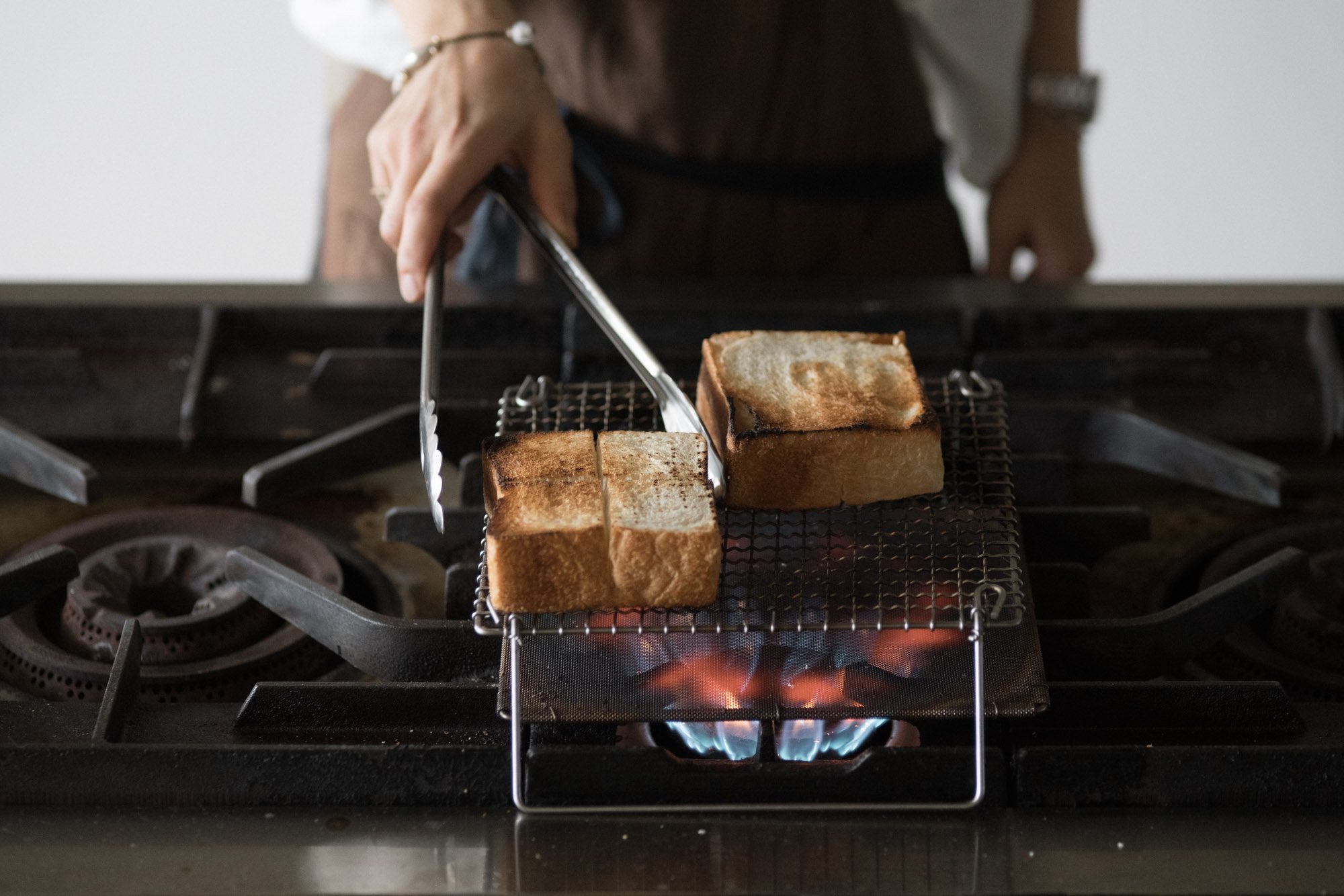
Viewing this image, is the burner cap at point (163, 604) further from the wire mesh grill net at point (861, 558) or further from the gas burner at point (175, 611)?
the wire mesh grill net at point (861, 558)

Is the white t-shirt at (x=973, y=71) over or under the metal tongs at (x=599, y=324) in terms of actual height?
over

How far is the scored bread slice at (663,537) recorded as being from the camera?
621 mm

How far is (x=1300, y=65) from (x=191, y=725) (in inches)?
125

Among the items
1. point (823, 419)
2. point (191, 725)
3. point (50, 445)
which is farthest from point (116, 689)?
point (823, 419)

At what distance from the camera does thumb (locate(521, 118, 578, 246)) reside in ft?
3.35

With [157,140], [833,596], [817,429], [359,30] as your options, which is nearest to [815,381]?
[817,429]

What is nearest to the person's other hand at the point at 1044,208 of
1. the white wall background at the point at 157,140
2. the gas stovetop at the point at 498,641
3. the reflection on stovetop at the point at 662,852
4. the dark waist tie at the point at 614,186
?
the dark waist tie at the point at 614,186

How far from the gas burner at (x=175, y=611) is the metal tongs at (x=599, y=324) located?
0.13m

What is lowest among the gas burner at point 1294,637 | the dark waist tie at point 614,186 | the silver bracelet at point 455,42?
the gas burner at point 1294,637

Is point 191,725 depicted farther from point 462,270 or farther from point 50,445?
point 462,270

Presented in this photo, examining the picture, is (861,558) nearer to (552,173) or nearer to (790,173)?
(552,173)

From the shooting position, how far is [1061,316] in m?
A: 1.09

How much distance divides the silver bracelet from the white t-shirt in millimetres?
288

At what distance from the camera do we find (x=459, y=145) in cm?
96
